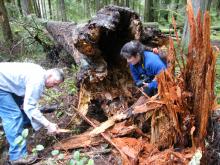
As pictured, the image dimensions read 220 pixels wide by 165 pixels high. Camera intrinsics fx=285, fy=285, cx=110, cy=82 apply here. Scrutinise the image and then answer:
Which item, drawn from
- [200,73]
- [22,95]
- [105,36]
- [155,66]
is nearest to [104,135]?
[155,66]

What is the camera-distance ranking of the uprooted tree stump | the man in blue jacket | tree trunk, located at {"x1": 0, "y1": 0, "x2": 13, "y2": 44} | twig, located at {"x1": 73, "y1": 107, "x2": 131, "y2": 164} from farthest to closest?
tree trunk, located at {"x1": 0, "y1": 0, "x2": 13, "y2": 44} < the man in blue jacket < twig, located at {"x1": 73, "y1": 107, "x2": 131, "y2": 164} < the uprooted tree stump

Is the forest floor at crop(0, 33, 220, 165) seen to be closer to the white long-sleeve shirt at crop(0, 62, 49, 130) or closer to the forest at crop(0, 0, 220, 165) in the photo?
the forest at crop(0, 0, 220, 165)

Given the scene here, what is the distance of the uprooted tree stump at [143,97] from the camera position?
3139mm

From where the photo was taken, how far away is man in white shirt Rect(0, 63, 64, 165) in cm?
392

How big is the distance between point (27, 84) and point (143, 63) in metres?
1.66

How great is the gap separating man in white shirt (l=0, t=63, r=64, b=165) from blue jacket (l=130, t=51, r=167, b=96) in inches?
45.0

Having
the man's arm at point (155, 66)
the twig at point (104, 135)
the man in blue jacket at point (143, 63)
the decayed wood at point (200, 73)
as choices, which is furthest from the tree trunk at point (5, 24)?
the decayed wood at point (200, 73)

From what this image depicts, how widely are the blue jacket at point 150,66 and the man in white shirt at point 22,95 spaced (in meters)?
1.14

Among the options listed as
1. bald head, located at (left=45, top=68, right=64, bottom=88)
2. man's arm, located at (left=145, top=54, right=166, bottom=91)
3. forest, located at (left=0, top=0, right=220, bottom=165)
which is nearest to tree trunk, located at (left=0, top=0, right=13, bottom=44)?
forest, located at (left=0, top=0, right=220, bottom=165)

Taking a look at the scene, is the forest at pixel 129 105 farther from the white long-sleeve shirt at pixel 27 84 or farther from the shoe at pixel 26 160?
the white long-sleeve shirt at pixel 27 84

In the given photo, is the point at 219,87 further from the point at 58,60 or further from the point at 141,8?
the point at 141,8

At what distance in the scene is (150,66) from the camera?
4.00 metres

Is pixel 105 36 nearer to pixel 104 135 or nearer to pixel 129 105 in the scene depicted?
pixel 129 105

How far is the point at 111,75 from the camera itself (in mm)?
5145
